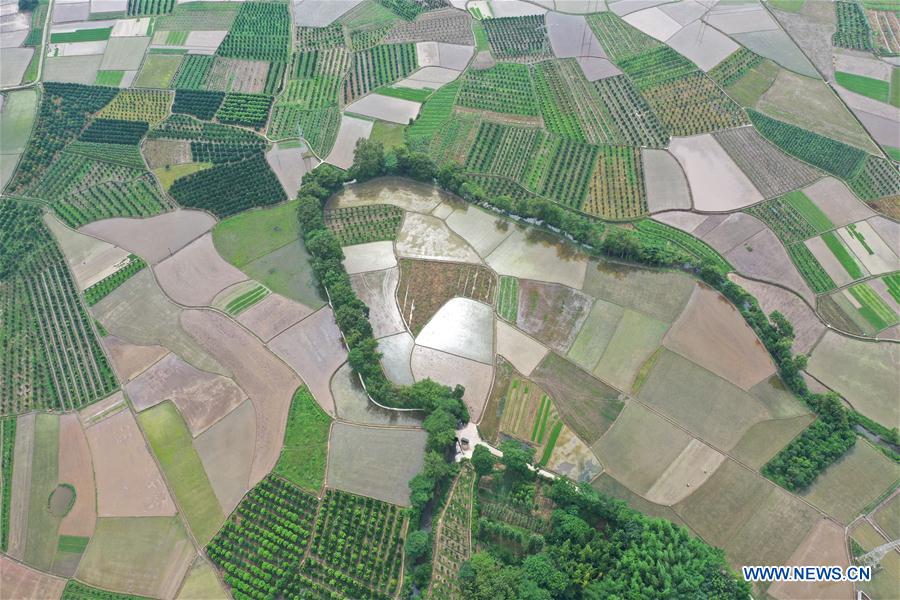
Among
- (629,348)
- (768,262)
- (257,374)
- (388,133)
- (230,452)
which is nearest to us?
(230,452)

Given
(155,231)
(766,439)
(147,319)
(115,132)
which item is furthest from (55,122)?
(766,439)

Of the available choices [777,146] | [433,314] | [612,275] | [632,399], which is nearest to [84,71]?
[433,314]

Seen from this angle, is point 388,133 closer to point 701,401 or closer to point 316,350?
point 316,350

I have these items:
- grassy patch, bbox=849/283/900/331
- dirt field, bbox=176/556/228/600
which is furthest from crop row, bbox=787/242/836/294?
dirt field, bbox=176/556/228/600

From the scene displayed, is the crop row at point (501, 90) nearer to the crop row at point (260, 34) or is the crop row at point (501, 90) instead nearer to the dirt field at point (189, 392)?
the crop row at point (260, 34)

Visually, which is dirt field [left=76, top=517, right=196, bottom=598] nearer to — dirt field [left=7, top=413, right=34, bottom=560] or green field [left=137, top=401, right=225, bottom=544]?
green field [left=137, top=401, right=225, bottom=544]
